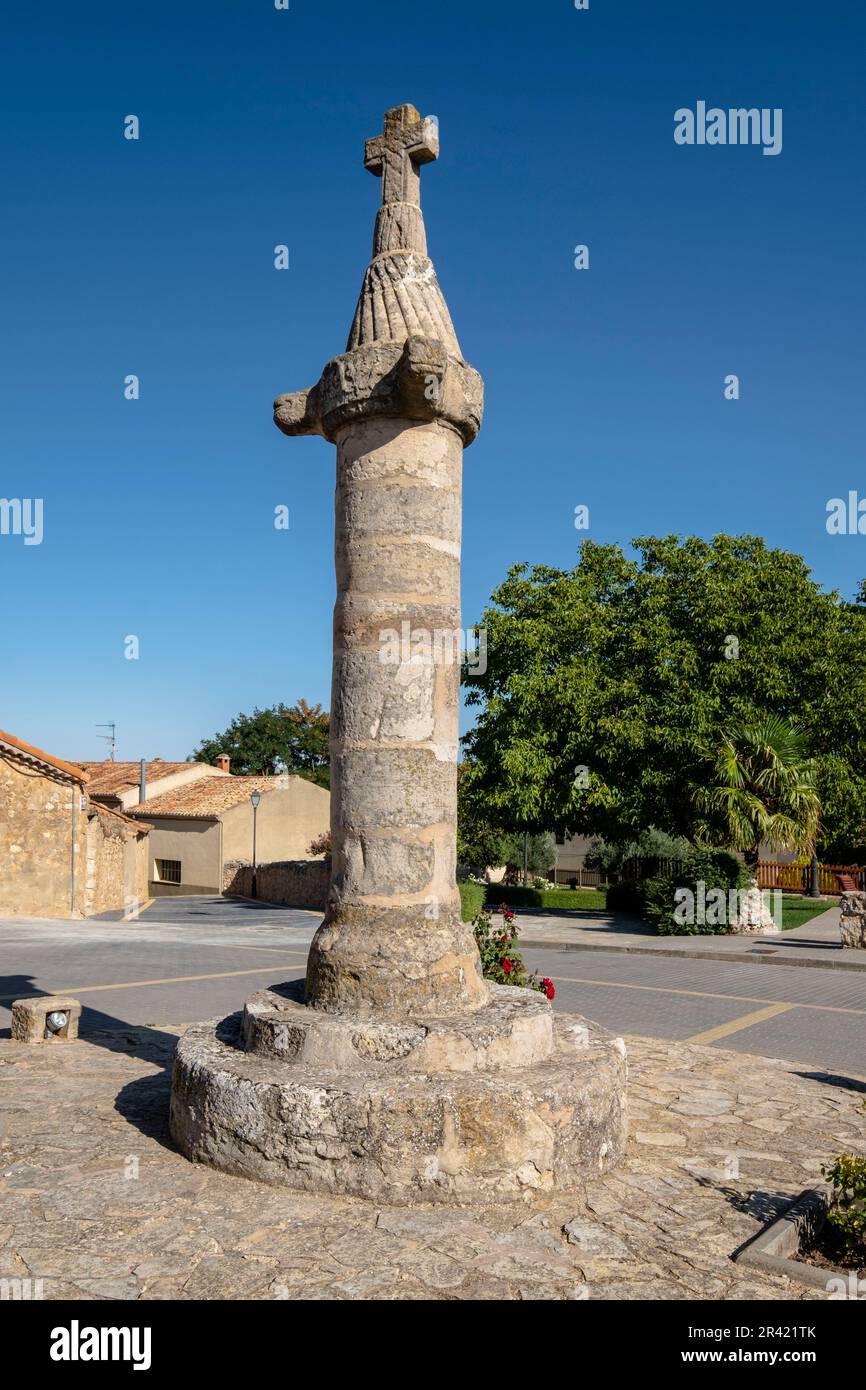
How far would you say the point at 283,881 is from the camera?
102 ft

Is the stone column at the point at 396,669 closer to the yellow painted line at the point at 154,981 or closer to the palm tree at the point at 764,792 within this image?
the yellow painted line at the point at 154,981

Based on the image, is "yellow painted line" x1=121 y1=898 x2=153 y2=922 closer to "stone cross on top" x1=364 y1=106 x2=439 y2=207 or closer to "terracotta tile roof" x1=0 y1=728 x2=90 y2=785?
"terracotta tile roof" x1=0 y1=728 x2=90 y2=785

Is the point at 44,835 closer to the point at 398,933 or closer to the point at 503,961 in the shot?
the point at 503,961

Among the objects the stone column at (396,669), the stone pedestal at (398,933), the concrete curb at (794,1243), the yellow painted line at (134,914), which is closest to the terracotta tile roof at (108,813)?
the yellow painted line at (134,914)

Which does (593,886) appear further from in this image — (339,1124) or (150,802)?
(339,1124)

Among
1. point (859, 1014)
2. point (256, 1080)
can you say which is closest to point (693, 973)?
point (859, 1014)

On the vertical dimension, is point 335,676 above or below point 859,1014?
above

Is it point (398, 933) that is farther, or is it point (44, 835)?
point (44, 835)

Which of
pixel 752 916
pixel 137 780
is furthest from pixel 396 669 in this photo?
pixel 137 780

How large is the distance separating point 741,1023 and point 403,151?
8.27m

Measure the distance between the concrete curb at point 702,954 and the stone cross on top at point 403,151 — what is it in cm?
1228

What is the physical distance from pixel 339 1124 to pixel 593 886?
1682 inches

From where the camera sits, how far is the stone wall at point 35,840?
2345cm
